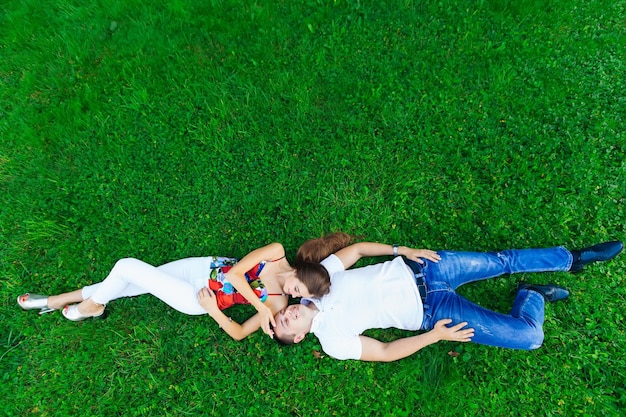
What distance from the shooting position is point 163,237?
5.18 metres

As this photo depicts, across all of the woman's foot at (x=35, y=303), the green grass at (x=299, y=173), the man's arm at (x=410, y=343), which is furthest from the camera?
the woman's foot at (x=35, y=303)

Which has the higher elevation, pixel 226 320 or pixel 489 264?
pixel 489 264

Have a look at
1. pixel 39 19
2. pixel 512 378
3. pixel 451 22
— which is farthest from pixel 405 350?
pixel 39 19

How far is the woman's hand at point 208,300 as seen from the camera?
14.2ft

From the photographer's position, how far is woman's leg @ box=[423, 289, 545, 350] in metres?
4.14

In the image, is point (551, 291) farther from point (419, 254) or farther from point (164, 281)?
point (164, 281)

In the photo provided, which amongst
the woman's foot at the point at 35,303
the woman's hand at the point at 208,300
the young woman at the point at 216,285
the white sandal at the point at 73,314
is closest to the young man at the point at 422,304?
the young woman at the point at 216,285

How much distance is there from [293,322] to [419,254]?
155 cm

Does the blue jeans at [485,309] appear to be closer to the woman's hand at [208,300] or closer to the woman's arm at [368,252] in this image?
the woman's arm at [368,252]

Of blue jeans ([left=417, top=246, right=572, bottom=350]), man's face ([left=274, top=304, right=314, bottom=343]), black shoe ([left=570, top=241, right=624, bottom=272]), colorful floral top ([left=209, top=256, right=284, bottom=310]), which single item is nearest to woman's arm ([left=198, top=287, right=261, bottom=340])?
colorful floral top ([left=209, top=256, right=284, bottom=310])

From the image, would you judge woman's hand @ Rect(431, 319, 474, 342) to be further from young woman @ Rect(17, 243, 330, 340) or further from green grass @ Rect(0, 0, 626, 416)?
young woman @ Rect(17, 243, 330, 340)

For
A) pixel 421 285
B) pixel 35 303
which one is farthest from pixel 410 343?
pixel 35 303

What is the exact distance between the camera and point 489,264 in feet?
14.6

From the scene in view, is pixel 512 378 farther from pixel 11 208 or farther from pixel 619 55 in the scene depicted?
pixel 11 208
